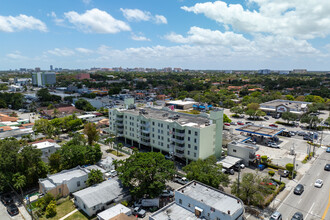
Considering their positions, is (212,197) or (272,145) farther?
(272,145)

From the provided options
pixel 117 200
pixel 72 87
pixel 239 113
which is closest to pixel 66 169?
pixel 117 200

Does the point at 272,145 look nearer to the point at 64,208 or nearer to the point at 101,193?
the point at 101,193

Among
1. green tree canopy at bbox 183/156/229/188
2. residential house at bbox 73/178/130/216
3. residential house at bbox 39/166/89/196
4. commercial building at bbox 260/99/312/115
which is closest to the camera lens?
residential house at bbox 73/178/130/216

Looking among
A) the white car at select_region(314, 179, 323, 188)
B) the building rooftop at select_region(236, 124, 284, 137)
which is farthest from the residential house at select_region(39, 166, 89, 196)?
the building rooftop at select_region(236, 124, 284, 137)

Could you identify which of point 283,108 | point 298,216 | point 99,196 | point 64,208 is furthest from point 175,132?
point 283,108

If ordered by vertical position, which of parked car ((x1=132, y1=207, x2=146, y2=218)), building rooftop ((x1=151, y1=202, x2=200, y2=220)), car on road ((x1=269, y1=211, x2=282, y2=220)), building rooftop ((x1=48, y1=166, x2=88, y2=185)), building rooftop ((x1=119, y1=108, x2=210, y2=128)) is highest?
building rooftop ((x1=119, y1=108, x2=210, y2=128))

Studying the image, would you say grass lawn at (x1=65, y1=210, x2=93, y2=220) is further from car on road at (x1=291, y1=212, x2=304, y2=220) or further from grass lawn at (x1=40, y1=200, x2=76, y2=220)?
car on road at (x1=291, y1=212, x2=304, y2=220)
